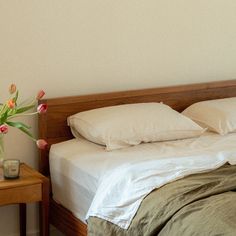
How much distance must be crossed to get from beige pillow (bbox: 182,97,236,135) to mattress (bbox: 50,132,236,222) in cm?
13

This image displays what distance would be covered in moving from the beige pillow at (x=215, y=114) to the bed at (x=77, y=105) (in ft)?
0.37

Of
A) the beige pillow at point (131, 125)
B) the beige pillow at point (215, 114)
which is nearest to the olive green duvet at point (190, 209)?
the beige pillow at point (131, 125)

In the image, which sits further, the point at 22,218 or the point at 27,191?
the point at 22,218

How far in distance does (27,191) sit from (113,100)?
2.60 ft

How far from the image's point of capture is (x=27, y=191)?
2439 mm

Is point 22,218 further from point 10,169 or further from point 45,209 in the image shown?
point 10,169

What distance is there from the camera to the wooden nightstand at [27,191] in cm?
239

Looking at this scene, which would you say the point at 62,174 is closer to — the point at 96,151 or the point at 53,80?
Answer: the point at 96,151

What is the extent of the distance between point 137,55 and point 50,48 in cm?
54

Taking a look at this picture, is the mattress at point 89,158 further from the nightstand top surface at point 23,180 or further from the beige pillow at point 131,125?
the nightstand top surface at point 23,180

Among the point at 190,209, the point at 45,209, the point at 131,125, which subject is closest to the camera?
the point at 190,209

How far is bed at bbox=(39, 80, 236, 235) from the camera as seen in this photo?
268cm

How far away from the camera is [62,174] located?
2.65 m

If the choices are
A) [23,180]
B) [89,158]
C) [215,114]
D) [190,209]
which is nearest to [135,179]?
[190,209]
